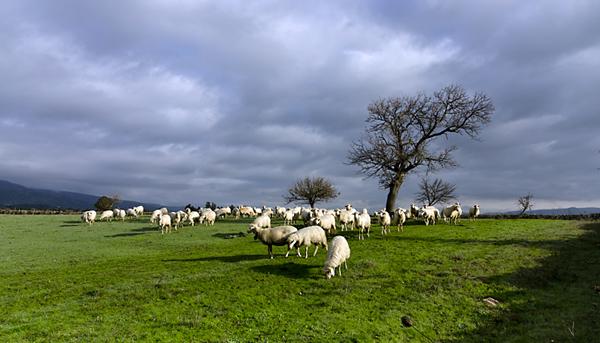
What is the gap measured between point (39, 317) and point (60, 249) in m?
19.9

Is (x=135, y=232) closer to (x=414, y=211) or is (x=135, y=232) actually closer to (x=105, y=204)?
(x=414, y=211)

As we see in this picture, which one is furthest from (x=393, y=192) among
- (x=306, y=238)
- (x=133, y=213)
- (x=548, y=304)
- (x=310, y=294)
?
(x=133, y=213)

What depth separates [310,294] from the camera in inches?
678

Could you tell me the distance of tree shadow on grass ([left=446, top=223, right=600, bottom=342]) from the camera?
543 inches

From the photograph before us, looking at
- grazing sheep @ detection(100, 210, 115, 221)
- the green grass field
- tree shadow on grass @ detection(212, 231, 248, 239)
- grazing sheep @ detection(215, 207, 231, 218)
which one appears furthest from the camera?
grazing sheep @ detection(215, 207, 231, 218)

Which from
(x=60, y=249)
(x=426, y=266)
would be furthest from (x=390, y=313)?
(x=60, y=249)

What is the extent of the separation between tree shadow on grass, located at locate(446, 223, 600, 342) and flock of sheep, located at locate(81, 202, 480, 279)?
7.48 m

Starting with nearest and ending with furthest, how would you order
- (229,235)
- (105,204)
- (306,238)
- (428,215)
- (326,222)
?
(306,238), (326,222), (229,235), (428,215), (105,204)

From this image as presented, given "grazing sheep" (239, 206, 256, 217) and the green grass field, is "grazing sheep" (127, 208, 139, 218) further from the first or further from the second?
the green grass field

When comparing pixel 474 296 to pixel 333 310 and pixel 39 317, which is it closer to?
pixel 333 310

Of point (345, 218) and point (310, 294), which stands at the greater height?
point (345, 218)

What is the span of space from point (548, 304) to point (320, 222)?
17.4m

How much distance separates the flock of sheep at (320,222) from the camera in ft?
70.1

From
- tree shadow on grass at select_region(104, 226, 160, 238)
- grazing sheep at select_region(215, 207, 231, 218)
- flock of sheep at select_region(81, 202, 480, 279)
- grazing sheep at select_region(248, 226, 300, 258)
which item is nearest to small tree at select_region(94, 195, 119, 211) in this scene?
flock of sheep at select_region(81, 202, 480, 279)
